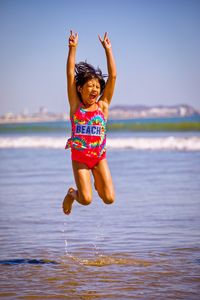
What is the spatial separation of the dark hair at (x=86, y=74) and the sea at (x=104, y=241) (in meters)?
1.81

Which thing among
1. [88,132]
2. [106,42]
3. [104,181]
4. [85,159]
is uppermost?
[106,42]

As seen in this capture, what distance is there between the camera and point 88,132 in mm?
6457

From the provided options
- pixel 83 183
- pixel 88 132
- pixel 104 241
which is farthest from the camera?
pixel 104 241

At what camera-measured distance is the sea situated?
5.33m

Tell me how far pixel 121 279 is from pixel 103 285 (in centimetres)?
26

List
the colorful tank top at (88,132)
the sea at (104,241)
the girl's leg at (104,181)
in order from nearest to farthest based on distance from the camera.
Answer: the sea at (104,241) < the colorful tank top at (88,132) < the girl's leg at (104,181)

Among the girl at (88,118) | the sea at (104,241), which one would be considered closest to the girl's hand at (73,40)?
the girl at (88,118)

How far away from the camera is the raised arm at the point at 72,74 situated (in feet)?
21.3

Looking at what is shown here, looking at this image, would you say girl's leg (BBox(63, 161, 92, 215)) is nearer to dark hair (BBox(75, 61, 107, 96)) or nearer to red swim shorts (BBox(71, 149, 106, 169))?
red swim shorts (BBox(71, 149, 106, 169))

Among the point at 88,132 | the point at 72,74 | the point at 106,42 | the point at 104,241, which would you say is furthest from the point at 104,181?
the point at 106,42

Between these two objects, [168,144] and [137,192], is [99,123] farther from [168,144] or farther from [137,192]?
[168,144]

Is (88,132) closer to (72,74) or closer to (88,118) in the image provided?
(88,118)

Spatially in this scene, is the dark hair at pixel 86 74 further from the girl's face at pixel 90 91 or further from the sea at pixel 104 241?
the sea at pixel 104 241

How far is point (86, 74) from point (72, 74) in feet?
0.51
